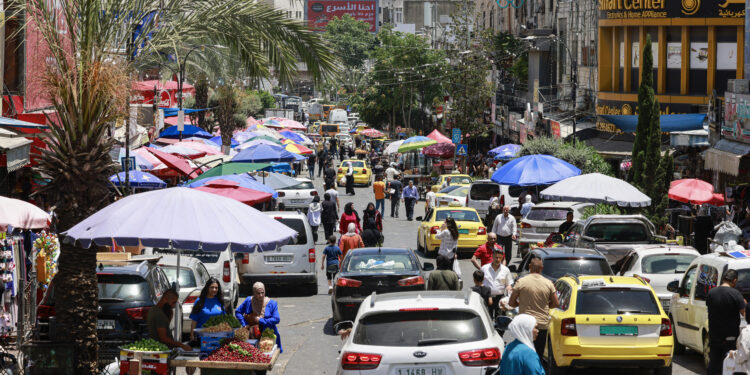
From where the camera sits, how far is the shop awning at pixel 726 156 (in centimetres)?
2519

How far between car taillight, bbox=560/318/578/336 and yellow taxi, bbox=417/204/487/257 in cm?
1498

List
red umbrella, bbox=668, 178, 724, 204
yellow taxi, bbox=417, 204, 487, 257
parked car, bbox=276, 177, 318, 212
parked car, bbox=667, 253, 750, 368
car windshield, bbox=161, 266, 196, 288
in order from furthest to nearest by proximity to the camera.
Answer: parked car, bbox=276, 177, 318, 212 < yellow taxi, bbox=417, 204, 487, 257 < red umbrella, bbox=668, 178, 724, 204 < car windshield, bbox=161, 266, 196, 288 < parked car, bbox=667, 253, 750, 368

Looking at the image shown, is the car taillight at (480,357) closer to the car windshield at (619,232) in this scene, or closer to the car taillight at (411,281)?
the car taillight at (411,281)

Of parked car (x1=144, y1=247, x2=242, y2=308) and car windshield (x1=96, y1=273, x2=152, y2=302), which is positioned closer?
car windshield (x1=96, y1=273, x2=152, y2=302)

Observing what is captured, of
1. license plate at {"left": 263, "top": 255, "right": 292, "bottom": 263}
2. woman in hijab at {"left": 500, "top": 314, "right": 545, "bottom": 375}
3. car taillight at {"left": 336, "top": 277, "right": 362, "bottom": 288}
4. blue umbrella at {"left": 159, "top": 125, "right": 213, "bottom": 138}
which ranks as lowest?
license plate at {"left": 263, "top": 255, "right": 292, "bottom": 263}

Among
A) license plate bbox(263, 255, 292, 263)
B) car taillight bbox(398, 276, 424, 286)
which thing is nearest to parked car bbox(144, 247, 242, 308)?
license plate bbox(263, 255, 292, 263)

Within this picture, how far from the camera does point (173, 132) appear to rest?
3850cm

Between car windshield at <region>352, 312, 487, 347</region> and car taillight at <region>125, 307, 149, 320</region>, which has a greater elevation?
car windshield at <region>352, 312, 487, 347</region>

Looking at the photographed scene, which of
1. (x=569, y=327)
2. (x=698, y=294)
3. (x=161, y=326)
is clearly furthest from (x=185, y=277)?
(x=698, y=294)

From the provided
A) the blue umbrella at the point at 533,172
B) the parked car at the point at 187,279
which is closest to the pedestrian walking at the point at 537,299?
the parked car at the point at 187,279

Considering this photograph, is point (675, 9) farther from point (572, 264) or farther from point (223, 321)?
point (223, 321)

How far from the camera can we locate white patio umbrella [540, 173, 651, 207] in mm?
24031

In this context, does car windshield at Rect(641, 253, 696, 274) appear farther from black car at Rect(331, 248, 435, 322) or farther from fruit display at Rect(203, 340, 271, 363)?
fruit display at Rect(203, 340, 271, 363)

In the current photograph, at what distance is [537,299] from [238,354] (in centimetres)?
423
